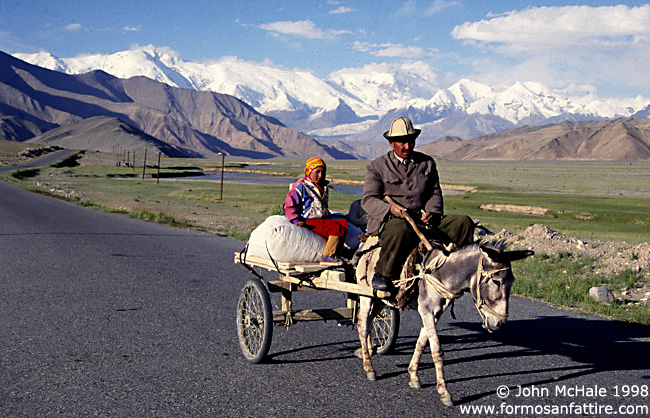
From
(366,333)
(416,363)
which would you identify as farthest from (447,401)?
(366,333)

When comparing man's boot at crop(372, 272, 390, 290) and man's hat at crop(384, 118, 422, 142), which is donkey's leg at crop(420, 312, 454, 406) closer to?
man's boot at crop(372, 272, 390, 290)

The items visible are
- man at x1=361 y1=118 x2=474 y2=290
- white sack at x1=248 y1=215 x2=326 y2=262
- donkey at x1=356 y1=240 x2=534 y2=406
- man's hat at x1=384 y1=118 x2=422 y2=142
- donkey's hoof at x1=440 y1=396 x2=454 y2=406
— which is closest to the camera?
donkey at x1=356 y1=240 x2=534 y2=406

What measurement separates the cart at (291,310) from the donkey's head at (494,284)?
4.35 feet

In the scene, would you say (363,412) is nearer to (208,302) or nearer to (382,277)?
(382,277)

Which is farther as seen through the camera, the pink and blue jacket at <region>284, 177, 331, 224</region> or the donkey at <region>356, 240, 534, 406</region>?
the pink and blue jacket at <region>284, 177, 331, 224</region>

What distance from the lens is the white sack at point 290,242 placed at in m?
7.40

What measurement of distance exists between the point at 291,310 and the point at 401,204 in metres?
1.95

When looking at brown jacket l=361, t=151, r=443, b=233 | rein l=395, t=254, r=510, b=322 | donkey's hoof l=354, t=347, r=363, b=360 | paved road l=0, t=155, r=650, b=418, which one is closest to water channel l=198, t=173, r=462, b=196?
paved road l=0, t=155, r=650, b=418

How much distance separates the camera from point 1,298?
404 inches

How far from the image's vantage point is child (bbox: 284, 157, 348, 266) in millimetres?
7543

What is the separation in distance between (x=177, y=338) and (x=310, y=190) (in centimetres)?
261

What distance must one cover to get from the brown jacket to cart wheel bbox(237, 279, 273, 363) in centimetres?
156

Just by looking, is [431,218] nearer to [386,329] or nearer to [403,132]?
[403,132]

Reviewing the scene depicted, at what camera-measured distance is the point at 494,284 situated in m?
5.65
